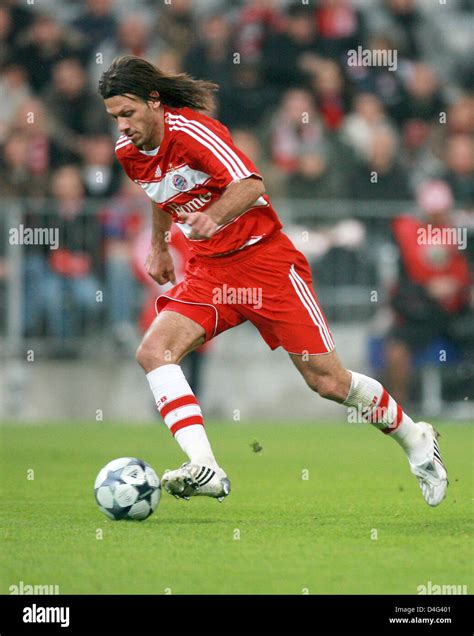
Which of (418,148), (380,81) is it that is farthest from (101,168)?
(418,148)

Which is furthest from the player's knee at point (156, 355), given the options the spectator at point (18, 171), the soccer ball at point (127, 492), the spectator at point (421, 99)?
the spectator at point (421, 99)

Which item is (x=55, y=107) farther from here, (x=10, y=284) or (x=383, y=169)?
(x=383, y=169)

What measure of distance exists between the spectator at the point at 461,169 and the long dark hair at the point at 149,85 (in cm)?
839

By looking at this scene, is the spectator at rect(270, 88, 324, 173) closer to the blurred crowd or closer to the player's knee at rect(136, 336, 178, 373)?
the blurred crowd

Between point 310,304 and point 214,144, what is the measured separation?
1.05 m

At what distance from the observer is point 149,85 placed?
7207 millimetres

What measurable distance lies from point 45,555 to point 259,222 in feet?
7.64

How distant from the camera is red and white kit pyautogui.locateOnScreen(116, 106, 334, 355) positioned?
291 inches

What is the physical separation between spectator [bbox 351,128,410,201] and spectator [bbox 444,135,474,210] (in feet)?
1.84

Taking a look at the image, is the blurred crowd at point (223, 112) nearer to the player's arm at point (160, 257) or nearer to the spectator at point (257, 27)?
the spectator at point (257, 27)

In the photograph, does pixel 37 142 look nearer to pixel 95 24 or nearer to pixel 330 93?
pixel 95 24

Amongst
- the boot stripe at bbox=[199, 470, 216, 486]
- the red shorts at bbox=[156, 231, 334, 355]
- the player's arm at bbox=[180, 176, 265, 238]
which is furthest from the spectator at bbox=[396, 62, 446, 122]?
the boot stripe at bbox=[199, 470, 216, 486]

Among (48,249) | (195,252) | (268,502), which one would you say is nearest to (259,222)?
(195,252)

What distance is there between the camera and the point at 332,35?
55.0 ft
